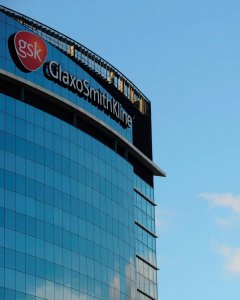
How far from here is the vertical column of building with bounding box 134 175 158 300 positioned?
111 metres

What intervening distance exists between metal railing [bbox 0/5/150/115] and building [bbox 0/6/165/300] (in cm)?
12

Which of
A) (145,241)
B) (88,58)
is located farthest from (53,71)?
(145,241)

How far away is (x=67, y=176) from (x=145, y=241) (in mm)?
18548

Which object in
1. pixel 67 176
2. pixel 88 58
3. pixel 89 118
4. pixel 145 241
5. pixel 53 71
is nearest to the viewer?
pixel 67 176

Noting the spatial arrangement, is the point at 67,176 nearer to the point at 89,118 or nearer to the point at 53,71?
the point at 89,118

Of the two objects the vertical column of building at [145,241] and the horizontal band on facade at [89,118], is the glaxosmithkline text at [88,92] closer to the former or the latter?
the horizontal band on facade at [89,118]

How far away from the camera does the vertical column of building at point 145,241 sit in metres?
111

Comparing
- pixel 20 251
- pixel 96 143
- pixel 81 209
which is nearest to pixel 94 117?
pixel 96 143

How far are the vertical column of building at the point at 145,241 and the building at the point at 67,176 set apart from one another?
0.42ft

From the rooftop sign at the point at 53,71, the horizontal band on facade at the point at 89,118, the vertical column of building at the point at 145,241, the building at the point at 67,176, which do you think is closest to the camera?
the building at the point at 67,176

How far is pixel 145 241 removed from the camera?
113m

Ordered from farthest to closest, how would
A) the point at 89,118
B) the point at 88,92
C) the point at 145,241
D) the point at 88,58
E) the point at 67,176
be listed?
the point at 145,241 → the point at 88,58 → the point at 88,92 → the point at 89,118 → the point at 67,176

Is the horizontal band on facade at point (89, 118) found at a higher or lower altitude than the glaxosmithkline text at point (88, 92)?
lower

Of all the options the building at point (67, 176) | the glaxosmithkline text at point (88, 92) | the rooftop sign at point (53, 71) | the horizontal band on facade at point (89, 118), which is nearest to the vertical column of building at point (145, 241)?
the building at point (67, 176)
